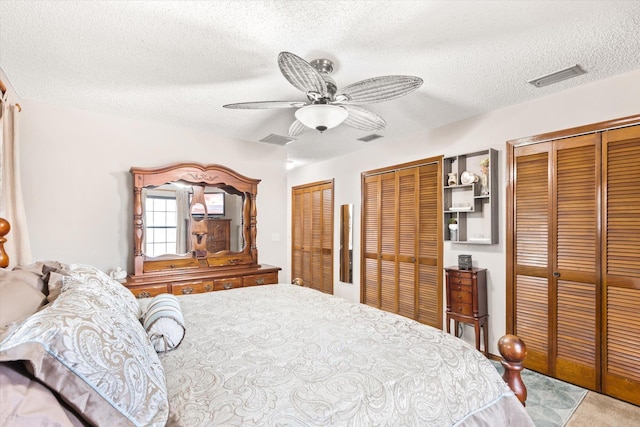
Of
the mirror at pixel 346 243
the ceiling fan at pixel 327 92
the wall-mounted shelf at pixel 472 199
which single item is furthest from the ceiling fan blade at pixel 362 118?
the mirror at pixel 346 243

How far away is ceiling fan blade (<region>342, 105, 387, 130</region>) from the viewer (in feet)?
7.75

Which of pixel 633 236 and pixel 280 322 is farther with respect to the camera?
pixel 633 236

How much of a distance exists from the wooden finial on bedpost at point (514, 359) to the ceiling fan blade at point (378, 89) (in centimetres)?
149

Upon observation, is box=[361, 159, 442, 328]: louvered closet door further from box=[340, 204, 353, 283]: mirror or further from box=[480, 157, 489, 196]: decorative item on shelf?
box=[480, 157, 489, 196]: decorative item on shelf

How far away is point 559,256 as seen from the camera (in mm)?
2756

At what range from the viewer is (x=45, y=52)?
213 cm

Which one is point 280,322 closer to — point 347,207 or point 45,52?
point 45,52

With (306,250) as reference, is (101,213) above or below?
above

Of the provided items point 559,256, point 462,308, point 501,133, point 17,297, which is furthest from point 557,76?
point 17,297

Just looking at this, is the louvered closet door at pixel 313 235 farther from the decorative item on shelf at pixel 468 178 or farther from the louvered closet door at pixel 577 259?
the louvered closet door at pixel 577 259

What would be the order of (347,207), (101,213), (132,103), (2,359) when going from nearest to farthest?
(2,359) < (132,103) < (101,213) < (347,207)

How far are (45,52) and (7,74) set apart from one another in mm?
645

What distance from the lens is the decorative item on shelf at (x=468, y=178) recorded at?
3324 mm

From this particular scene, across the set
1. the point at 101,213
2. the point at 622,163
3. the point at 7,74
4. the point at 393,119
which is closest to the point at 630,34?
the point at 622,163
